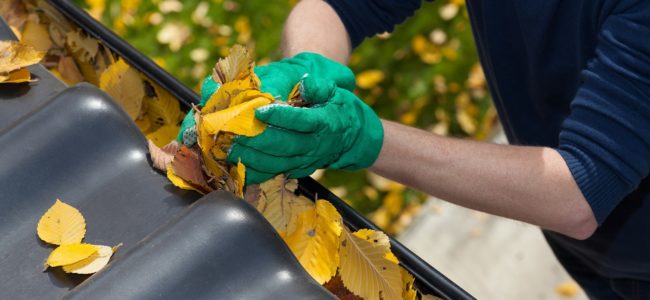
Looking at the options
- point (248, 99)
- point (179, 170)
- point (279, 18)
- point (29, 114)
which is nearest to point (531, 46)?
point (248, 99)

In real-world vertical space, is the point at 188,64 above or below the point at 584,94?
below

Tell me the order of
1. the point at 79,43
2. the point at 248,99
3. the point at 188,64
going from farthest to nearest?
the point at 188,64 → the point at 79,43 → the point at 248,99

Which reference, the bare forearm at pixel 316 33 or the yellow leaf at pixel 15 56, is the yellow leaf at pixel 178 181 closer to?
the yellow leaf at pixel 15 56

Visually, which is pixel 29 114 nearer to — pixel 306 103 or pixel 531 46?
pixel 306 103

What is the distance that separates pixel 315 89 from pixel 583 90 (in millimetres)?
471

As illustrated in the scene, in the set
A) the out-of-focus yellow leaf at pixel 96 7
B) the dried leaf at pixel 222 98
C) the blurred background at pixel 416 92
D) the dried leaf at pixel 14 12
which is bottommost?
the blurred background at pixel 416 92

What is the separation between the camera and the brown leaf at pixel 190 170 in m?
1.11

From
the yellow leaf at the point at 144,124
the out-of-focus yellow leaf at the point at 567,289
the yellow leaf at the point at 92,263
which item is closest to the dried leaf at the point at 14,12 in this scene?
the yellow leaf at the point at 144,124

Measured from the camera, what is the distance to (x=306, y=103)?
126 cm

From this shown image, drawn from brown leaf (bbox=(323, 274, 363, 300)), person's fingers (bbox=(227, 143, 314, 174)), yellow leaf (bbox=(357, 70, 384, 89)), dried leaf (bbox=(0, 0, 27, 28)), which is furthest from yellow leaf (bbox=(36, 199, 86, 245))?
yellow leaf (bbox=(357, 70, 384, 89))

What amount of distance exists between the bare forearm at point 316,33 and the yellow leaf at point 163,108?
395 mm

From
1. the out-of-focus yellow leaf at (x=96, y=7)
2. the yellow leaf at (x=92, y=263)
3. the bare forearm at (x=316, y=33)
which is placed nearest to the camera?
the yellow leaf at (x=92, y=263)

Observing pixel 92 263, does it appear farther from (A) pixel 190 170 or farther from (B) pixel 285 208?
(B) pixel 285 208

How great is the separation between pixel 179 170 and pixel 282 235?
0.61ft
